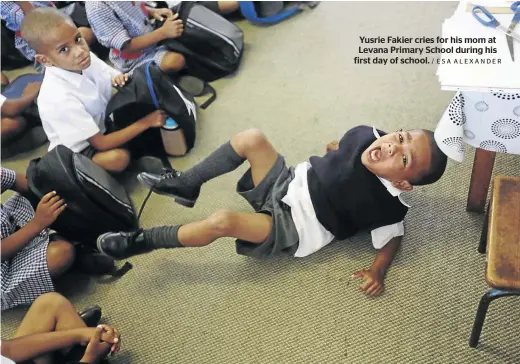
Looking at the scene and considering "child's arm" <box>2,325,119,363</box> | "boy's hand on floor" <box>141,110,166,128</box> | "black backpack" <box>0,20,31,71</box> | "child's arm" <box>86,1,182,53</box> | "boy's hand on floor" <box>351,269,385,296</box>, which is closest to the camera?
"child's arm" <box>2,325,119,363</box>

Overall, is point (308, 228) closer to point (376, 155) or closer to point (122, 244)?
point (376, 155)

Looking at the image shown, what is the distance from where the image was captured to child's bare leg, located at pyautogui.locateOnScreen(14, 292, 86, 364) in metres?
1.18

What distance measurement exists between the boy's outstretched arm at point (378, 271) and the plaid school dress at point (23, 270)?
0.81 metres

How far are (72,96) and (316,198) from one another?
0.78 m

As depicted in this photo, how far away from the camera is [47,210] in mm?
1317

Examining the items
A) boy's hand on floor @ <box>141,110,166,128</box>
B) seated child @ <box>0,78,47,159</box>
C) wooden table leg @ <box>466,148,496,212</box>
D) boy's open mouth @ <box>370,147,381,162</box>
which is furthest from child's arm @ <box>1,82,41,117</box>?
wooden table leg @ <box>466,148,496,212</box>

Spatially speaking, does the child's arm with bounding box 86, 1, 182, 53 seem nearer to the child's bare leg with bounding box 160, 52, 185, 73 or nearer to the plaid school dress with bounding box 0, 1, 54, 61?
the child's bare leg with bounding box 160, 52, 185, 73

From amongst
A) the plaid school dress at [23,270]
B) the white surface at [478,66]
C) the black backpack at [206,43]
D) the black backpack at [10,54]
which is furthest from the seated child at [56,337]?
the black backpack at [10,54]

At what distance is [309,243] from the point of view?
1.29 metres

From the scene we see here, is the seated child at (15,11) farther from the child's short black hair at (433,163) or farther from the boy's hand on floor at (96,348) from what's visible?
the child's short black hair at (433,163)

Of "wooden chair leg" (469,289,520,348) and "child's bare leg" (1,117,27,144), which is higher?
"wooden chair leg" (469,289,520,348)

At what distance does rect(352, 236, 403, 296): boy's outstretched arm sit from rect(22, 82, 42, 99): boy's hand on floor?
131 cm

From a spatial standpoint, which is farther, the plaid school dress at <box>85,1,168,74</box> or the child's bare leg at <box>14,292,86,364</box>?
the plaid school dress at <box>85,1,168,74</box>

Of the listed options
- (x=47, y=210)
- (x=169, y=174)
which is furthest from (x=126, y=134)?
(x=47, y=210)
